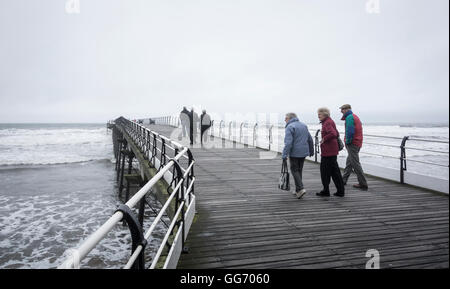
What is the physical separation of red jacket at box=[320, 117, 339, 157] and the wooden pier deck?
0.93 metres

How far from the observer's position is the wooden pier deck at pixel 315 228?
3.20 metres

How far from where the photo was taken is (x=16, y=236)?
9.38 m

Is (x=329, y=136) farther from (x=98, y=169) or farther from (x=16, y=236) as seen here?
(x=98, y=169)

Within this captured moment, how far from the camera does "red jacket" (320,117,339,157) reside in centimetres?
540

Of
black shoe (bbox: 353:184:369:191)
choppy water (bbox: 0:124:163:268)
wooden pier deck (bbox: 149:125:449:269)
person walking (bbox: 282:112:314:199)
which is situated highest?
person walking (bbox: 282:112:314:199)

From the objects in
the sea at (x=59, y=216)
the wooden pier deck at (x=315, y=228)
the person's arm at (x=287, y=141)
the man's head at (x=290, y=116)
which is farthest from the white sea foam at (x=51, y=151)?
the person's arm at (x=287, y=141)

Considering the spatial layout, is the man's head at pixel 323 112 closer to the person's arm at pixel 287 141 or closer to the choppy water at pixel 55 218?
the person's arm at pixel 287 141

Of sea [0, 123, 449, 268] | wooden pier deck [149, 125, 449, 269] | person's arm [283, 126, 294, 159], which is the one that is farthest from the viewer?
sea [0, 123, 449, 268]

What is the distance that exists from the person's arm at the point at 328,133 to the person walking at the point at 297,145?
0.31 metres

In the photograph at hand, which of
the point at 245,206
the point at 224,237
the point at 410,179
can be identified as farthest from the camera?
the point at 410,179

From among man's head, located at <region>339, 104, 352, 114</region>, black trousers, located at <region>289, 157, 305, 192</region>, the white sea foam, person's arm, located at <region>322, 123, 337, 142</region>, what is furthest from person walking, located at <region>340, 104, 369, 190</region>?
the white sea foam

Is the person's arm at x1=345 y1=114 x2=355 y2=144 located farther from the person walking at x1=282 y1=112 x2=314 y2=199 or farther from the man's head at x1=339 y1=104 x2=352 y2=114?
the person walking at x1=282 y1=112 x2=314 y2=199
